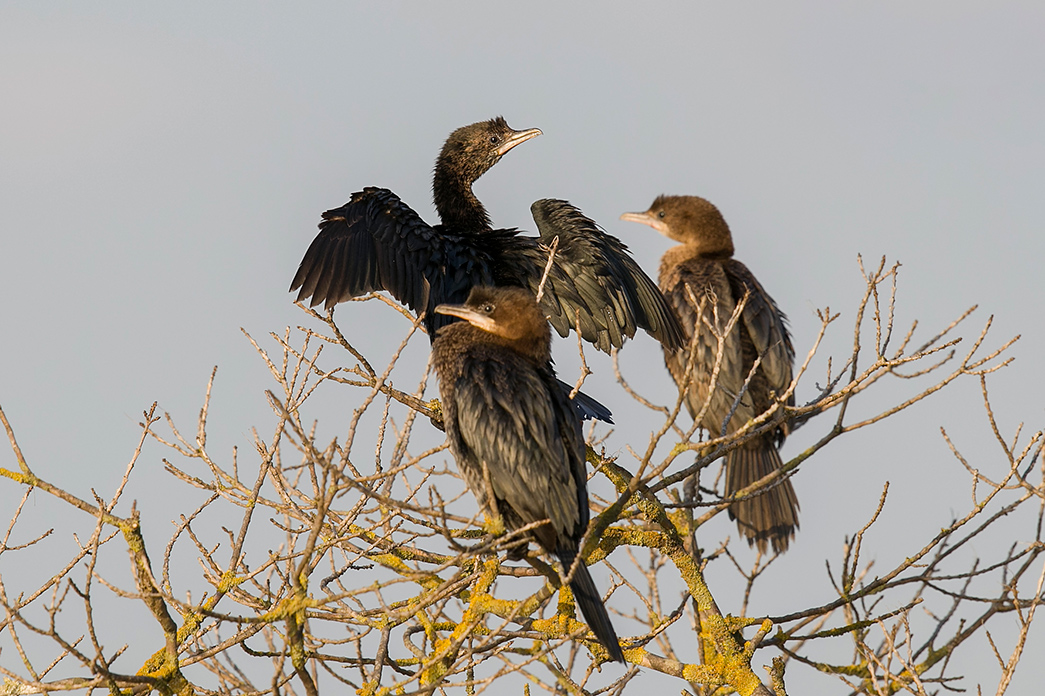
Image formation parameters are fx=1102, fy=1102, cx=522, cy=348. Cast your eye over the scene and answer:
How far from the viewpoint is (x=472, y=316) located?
458cm

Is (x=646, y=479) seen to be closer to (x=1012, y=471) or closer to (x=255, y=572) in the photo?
(x=255, y=572)

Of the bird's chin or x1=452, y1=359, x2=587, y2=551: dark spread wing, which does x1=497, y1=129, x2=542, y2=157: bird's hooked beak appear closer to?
the bird's chin

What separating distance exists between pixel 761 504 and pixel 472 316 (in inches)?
134

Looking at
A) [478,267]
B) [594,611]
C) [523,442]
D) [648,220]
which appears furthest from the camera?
[648,220]

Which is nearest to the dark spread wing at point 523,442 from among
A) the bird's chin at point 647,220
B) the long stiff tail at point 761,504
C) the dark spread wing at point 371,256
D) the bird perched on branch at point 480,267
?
the bird perched on branch at point 480,267

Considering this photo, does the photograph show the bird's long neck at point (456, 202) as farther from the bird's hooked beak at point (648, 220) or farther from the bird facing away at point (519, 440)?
the bird facing away at point (519, 440)

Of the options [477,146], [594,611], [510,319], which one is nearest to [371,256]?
[510,319]

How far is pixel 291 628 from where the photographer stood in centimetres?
343

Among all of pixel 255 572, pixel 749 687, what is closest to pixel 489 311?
pixel 255 572

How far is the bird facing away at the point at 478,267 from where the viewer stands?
549 cm

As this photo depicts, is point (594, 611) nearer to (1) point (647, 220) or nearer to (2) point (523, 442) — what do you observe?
(2) point (523, 442)

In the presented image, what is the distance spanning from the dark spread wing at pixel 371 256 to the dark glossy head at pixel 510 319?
827mm

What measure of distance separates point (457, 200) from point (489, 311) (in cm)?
249

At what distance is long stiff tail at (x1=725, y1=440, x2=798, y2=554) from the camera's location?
719 centimetres
